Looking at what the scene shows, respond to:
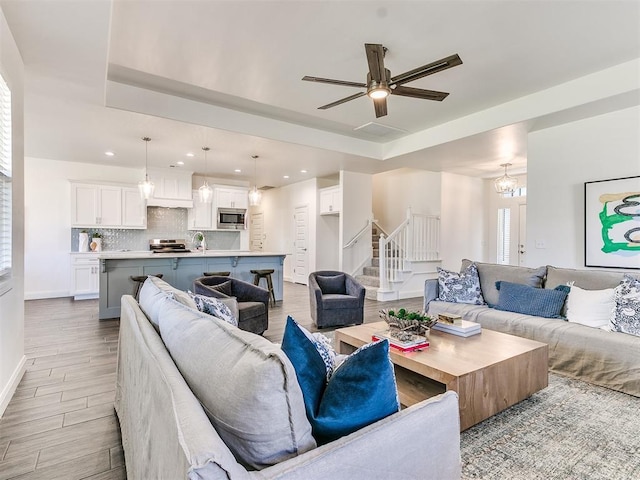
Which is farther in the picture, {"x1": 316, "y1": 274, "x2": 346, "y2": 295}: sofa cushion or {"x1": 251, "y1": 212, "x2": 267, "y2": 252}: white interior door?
{"x1": 251, "y1": 212, "x2": 267, "y2": 252}: white interior door

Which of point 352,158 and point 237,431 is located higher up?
point 352,158

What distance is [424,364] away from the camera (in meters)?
2.11

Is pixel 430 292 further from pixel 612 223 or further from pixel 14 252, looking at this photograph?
pixel 14 252

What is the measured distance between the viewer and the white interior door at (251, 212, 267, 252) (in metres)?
10.6

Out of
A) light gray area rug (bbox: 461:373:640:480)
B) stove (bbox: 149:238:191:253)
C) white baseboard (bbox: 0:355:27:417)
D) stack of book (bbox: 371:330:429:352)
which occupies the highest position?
stove (bbox: 149:238:191:253)

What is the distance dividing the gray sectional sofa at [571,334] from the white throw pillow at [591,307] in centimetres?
9

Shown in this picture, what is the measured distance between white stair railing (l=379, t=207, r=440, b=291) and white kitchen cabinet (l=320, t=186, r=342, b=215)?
4.77ft

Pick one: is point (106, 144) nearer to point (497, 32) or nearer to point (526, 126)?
point (497, 32)

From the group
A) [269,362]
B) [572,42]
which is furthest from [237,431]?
[572,42]

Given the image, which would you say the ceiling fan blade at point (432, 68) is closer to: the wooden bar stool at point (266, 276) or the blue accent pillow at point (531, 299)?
the blue accent pillow at point (531, 299)

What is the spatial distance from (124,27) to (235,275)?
3.95 metres

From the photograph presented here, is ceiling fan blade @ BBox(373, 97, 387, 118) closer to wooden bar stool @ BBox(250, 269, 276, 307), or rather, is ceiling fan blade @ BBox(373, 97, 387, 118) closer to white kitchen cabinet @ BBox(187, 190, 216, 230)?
wooden bar stool @ BBox(250, 269, 276, 307)

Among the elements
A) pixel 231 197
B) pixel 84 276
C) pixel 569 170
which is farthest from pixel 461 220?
pixel 84 276

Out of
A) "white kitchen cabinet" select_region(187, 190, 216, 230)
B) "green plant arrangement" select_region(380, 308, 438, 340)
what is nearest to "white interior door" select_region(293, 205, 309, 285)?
"white kitchen cabinet" select_region(187, 190, 216, 230)
